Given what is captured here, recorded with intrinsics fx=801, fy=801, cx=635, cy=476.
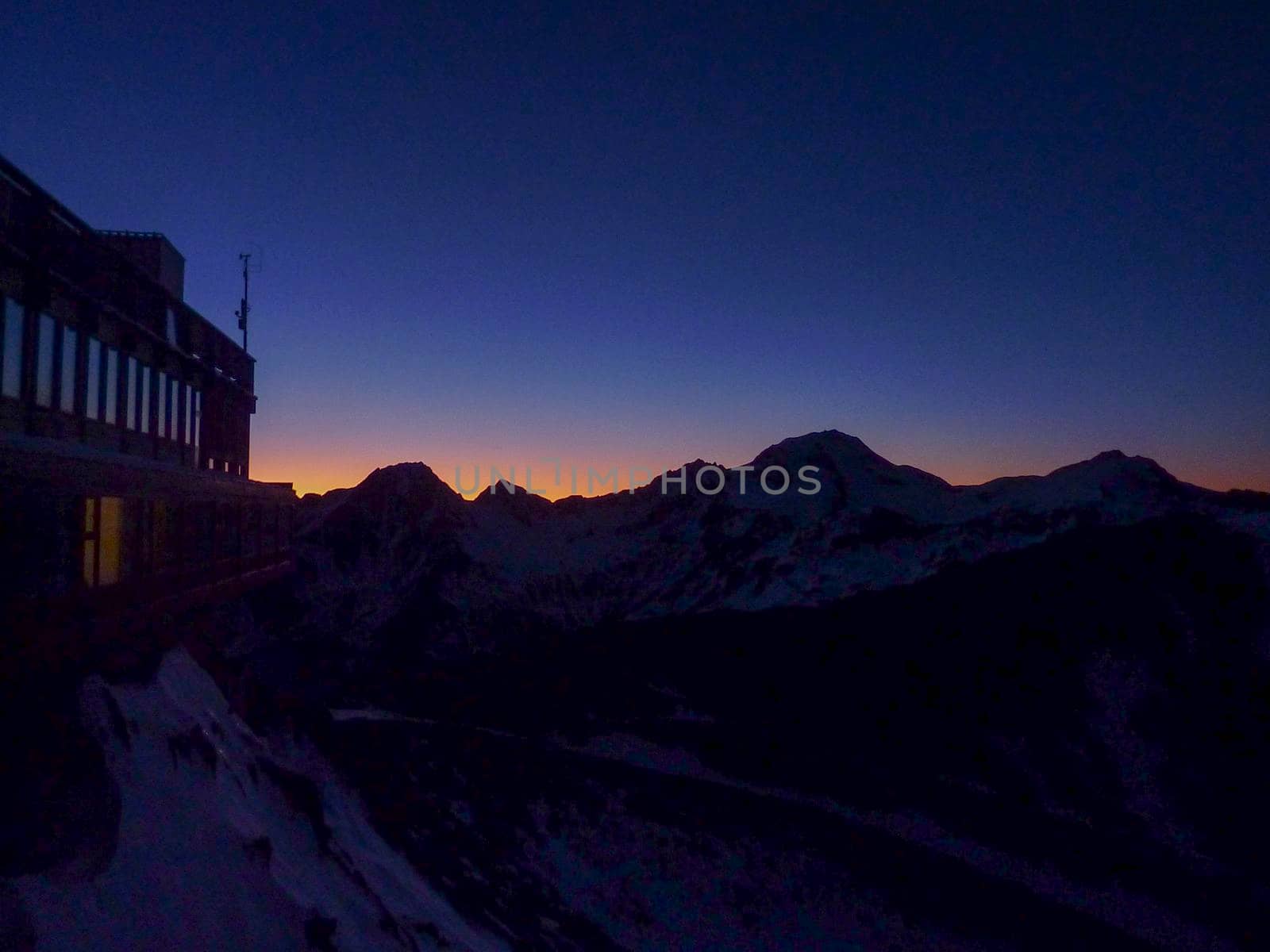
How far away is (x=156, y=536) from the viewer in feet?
33.4

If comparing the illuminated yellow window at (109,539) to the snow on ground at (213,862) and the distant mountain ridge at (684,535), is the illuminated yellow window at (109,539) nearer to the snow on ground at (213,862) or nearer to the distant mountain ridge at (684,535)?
the snow on ground at (213,862)

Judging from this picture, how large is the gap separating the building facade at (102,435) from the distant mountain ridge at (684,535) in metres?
10.2

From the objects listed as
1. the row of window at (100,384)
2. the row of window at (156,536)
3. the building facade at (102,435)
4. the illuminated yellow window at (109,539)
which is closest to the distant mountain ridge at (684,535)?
the row of window at (156,536)

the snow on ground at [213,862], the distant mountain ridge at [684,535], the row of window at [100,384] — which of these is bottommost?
the snow on ground at [213,862]

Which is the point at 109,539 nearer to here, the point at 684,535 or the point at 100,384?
the point at 100,384

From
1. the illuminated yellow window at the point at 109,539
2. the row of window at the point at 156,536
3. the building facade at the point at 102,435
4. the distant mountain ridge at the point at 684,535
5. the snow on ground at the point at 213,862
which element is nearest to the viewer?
the snow on ground at the point at 213,862

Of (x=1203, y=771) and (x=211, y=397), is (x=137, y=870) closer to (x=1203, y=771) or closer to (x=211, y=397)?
(x=211, y=397)

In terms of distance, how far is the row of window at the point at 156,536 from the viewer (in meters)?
8.34

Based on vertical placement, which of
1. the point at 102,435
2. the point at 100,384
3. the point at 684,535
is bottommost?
the point at 684,535

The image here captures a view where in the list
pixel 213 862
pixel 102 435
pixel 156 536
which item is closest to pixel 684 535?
pixel 156 536

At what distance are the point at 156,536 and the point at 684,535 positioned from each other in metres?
16.8

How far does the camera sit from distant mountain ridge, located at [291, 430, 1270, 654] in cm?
1870

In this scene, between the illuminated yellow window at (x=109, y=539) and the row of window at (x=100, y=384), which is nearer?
the row of window at (x=100, y=384)

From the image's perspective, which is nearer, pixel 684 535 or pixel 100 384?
pixel 100 384
